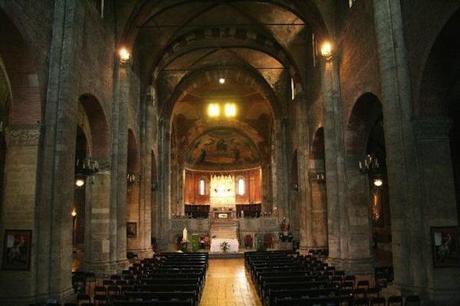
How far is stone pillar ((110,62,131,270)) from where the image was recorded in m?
19.5

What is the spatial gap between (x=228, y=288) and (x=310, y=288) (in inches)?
230

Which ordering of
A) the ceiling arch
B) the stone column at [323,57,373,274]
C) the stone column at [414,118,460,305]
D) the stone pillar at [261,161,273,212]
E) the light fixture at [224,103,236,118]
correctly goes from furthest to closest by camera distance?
the stone pillar at [261,161,273,212] → the light fixture at [224,103,236,118] → the ceiling arch → the stone column at [323,57,373,274] → the stone column at [414,118,460,305]

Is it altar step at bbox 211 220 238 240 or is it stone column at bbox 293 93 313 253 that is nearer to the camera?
stone column at bbox 293 93 313 253

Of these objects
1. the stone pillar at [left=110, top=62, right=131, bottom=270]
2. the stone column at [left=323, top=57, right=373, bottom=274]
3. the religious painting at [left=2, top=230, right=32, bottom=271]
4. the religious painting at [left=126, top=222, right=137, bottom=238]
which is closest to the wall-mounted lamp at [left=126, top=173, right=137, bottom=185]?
the religious painting at [left=126, top=222, right=137, bottom=238]

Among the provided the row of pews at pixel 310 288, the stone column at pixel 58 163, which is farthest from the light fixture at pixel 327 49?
the stone column at pixel 58 163

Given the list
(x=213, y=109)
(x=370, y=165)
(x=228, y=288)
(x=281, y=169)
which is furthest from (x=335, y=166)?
(x=213, y=109)

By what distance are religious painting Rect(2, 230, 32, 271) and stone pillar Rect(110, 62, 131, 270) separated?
23.7 feet

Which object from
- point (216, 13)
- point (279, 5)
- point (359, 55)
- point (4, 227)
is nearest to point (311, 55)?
point (279, 5)

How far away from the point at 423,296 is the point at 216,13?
21.3 m

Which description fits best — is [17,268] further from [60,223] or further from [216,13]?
[216,13]

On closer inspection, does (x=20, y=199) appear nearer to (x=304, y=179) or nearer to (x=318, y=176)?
(x=318, y=176)

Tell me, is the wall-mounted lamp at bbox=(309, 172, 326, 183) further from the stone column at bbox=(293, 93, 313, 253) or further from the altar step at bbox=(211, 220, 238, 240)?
the altar step at bbox=(211, 220, 238, 240)

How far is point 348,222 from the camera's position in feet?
62.0

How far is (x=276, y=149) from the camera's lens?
36094 millimetres
